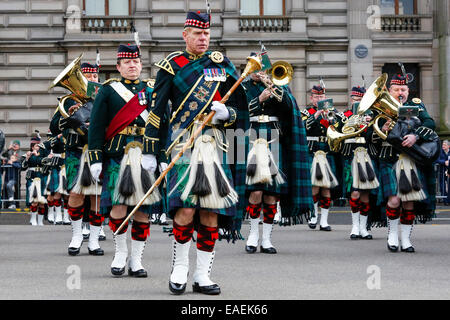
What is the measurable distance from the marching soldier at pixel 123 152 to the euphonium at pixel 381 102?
3046 millimetres

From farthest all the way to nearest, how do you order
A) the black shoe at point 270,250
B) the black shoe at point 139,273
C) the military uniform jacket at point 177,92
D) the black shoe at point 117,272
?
the black shoe at point 270,250 → the black shoe at point 117,272 → the black shoe at point 139,273 → the military uniform jacket at point 177,92

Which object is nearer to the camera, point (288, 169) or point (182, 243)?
point (182, 243)

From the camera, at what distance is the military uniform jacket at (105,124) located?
876 centimetres

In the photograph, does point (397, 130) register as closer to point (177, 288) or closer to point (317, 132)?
point (177, 288)

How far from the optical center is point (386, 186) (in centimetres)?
1089

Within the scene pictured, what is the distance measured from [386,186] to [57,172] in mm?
7468

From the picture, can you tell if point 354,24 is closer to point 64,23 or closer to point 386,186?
point 64,23

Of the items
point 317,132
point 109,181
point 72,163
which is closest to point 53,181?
point 317,132

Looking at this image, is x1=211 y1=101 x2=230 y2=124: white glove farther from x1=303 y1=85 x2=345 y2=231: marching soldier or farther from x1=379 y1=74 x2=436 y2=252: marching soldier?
x1=303 y1=85 x2=345 y2=231: marching soldier

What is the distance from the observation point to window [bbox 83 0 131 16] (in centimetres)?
2703

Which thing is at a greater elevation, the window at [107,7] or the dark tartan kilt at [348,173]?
the window at [107,7]

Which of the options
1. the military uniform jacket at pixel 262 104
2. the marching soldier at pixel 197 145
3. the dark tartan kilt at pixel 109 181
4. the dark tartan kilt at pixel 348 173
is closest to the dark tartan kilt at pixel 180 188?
the marching soldier at pixel 197 145

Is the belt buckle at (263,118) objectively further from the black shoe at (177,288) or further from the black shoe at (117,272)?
the black shoe at (177,288)
